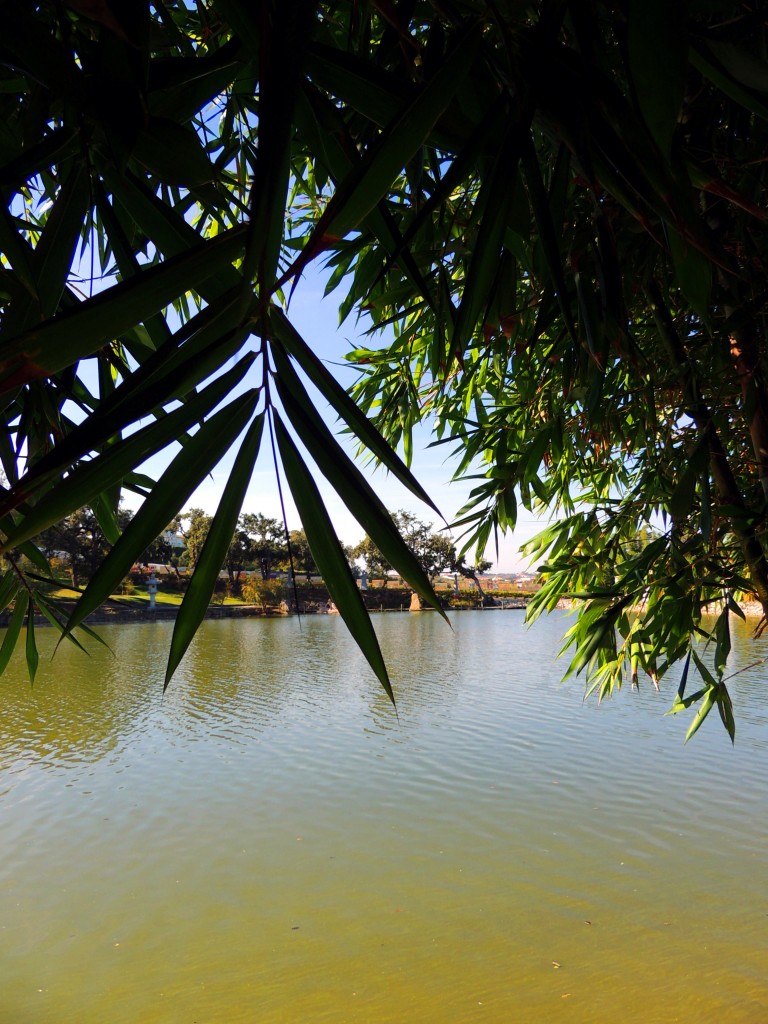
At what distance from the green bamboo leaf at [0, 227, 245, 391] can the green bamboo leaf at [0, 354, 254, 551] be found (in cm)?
7

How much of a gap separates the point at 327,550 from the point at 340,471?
75 mm

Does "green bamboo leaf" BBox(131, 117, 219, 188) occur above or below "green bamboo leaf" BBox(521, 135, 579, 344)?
above

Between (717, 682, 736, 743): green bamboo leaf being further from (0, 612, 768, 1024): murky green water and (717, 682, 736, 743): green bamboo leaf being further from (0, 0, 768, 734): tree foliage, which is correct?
(0, 0, 768, 734): tree foliage

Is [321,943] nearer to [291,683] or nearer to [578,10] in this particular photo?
[578,10]

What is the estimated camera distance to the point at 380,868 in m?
4.24

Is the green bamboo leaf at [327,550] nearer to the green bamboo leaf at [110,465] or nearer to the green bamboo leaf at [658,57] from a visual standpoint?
the green bamboo leaf at [110,465]

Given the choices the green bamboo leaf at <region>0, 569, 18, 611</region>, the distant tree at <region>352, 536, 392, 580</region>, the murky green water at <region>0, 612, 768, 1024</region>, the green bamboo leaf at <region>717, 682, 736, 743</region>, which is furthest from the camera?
the distant tree at <region>352, 536, 392, 580</region>

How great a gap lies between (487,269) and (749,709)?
916 centimetres

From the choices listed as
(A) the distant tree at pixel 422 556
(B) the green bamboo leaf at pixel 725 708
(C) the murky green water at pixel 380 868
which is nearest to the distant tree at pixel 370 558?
(A) the distant tree at pixel 422 556

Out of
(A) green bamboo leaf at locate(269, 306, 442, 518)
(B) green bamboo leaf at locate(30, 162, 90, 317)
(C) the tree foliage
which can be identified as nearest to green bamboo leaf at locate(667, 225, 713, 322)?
(C) the tree foliage

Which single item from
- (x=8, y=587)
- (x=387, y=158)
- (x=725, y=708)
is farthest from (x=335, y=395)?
(x=725, y=708)

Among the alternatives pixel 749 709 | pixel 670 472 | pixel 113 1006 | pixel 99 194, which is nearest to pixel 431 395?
pixel 670 472

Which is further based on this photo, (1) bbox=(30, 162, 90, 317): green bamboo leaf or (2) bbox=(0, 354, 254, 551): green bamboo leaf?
(1) bbox=(30, 162, 90, 317): green bamboo leaf

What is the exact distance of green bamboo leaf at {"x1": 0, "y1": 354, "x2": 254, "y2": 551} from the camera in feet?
1.57
